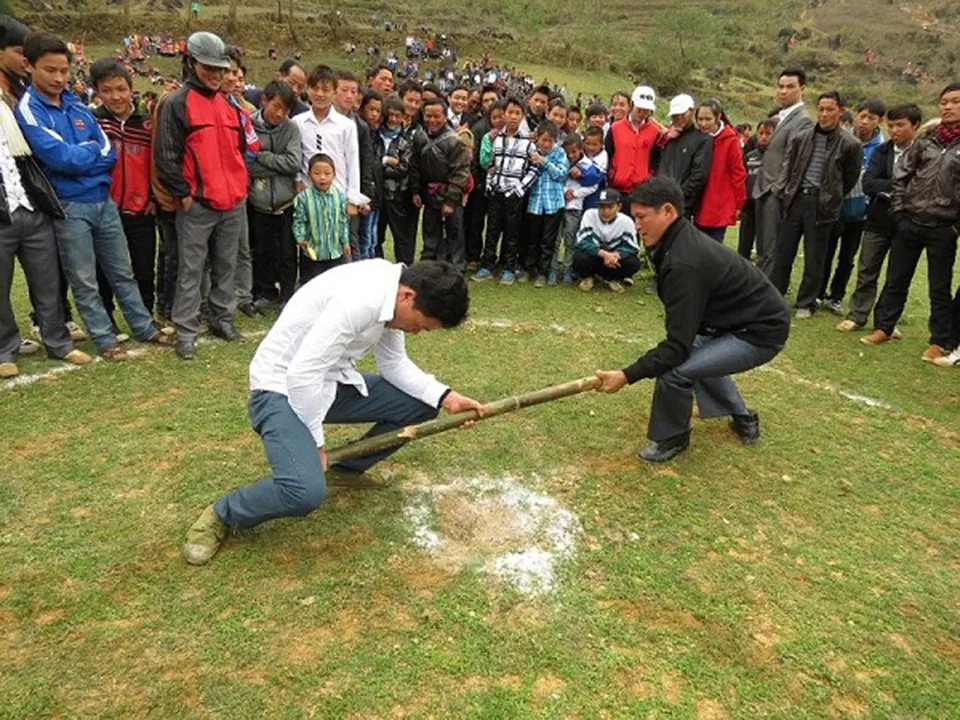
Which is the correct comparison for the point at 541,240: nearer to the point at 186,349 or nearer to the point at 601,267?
the point at 601,267

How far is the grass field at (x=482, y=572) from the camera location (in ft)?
8.64

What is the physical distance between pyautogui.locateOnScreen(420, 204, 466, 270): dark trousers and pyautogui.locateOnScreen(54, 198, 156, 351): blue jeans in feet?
10.1

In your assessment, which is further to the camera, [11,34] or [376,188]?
[376,188]

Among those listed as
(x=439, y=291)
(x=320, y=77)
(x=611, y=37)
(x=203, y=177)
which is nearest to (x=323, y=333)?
(x=439, y=291)

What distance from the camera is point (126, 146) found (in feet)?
17.1

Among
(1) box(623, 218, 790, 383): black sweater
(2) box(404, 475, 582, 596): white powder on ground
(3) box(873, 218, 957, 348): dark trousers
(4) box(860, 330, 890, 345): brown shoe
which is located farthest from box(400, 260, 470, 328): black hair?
(4) box(860, 330, 890, 345): brown shoe

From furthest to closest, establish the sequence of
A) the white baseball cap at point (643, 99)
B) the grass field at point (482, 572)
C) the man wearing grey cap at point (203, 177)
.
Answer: the white baseball cap at point (643, 99) → the man wearing grey cap at point (203, 177) → the grass field at point (482, 572)

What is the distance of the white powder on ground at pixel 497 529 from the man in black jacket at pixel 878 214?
4.63m

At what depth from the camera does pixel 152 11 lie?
48.7 meters

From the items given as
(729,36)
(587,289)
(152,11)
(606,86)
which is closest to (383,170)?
(587,289)

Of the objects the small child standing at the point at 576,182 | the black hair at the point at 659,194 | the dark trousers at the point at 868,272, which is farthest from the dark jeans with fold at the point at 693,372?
the small child standing at the point at 576,182

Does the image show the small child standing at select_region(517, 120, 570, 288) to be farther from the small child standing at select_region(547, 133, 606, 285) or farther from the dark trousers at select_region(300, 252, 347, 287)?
the dark trousers at select_region(300, 252, 347, 287)

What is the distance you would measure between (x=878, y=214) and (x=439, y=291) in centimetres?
569

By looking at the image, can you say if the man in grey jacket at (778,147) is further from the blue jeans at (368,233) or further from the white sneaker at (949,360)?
the blue jeans at (368,233)
